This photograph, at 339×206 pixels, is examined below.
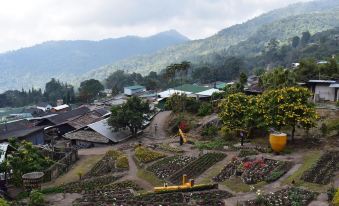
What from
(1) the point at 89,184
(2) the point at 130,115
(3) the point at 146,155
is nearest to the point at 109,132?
(2) the point at 130,115

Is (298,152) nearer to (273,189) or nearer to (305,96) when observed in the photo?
(305,96)

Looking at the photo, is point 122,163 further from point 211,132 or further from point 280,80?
point 280,80

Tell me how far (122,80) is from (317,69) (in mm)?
88340

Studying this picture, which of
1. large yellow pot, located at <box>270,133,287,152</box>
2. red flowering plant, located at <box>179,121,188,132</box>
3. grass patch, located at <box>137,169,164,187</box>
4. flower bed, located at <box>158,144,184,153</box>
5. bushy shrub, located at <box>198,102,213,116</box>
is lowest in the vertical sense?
grass patch, located at <box>137,169,164,187</box>

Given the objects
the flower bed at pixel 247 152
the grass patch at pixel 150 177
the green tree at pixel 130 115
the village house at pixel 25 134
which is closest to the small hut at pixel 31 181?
the grass patch at pixel 150 177

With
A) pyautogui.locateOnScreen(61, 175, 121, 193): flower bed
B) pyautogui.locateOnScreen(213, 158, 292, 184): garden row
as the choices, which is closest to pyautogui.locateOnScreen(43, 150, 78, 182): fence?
pyautogui.locateOnScreen(61, 175, 121, 193): flower bed

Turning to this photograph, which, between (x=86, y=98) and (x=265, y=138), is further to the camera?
(x=86, y=98)

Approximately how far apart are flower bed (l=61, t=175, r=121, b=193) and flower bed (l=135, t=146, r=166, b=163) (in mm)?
4756

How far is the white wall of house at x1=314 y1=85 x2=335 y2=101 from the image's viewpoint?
161 ft

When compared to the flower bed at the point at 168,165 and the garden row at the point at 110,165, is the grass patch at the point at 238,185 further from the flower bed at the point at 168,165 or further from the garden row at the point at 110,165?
the garden row at the point at 110,165

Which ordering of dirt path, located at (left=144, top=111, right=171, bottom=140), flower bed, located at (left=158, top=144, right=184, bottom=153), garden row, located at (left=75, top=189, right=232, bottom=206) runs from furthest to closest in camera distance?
dirt path, located at (left=144, top=111, right=171, bottom=140), flower bed, located at (left=158, top=144, right=184, bottom=153), garden row, located at (left=75, top=189, right=232, bottom=206)

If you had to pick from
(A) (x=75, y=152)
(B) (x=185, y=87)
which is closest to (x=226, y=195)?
(A) (x=75, y=152)

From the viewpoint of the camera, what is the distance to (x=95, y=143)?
5000cm

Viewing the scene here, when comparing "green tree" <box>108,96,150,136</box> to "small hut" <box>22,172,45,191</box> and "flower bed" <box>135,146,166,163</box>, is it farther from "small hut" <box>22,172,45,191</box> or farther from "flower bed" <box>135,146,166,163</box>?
"small hut" <box>22,172,45,191</box>
